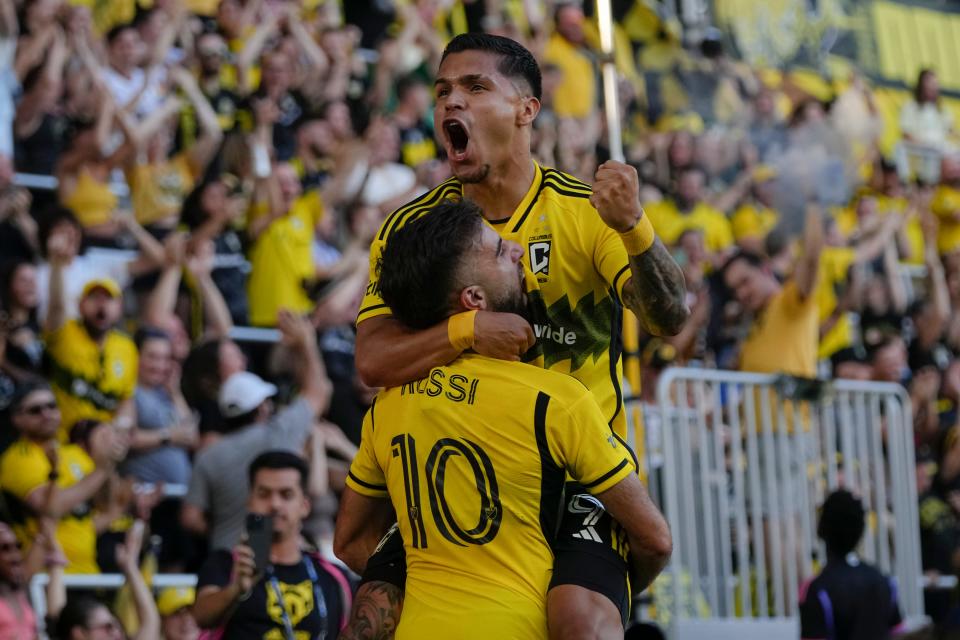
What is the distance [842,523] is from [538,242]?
12.9 ft

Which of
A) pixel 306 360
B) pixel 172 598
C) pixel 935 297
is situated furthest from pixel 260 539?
pixel 935 297

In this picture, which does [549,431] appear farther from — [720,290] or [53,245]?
[720,290]

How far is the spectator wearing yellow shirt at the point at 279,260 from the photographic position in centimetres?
1221

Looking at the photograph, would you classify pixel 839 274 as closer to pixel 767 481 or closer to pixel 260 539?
pixel 767 481

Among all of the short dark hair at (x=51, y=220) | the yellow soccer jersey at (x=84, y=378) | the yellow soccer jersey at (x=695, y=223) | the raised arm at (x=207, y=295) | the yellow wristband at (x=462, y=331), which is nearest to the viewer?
the yellow wristband at (x=462, y=331)

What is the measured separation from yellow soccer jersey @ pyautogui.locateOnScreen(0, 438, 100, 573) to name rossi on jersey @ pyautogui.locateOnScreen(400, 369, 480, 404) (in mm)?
5190

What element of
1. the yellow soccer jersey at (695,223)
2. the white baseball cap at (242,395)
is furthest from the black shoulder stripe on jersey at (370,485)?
the yellow soccer jersey at (695,223)

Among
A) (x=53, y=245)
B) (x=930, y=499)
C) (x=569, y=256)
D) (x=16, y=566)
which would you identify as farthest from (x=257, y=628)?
(x=930, y=499)

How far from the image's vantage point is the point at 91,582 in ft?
31.2

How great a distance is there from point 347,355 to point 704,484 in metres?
3.00

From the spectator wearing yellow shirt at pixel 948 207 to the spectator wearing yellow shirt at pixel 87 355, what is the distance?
10157 mm

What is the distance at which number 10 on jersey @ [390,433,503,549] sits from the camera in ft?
15.6

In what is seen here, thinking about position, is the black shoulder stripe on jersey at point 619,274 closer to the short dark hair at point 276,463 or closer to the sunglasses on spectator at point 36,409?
the short dark hair at point 276,463

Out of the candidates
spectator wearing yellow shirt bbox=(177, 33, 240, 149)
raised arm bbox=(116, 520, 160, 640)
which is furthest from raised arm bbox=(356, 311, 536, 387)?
spectator wearing yellow shirt bbox=(177, 33, 240, 149)
